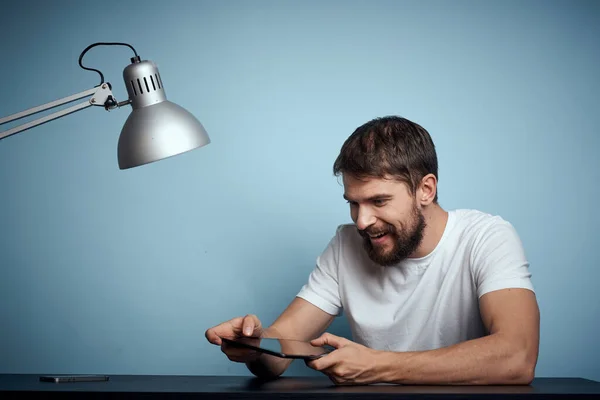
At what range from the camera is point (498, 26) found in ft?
8.89

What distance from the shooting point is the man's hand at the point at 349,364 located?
58.2 inches

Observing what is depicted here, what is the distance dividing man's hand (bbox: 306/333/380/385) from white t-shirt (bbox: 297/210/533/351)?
455 mm

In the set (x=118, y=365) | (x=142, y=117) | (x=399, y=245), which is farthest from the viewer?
(x=118, y=365)

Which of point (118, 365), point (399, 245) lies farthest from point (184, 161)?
point (399, 245)

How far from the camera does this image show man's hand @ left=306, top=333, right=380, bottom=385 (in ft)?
4.85

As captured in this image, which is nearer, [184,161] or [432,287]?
[432,287]

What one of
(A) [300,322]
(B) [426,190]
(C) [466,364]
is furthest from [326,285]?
(C) [466,364]

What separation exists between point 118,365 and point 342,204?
3.34 feet

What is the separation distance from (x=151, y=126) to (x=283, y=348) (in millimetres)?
564

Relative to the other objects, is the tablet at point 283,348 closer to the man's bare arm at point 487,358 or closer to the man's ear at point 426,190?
the man's bare arm at point 487,358

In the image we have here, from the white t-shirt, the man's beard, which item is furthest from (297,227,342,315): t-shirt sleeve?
the man's beard

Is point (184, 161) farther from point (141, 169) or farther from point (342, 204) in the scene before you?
point (342, 204)

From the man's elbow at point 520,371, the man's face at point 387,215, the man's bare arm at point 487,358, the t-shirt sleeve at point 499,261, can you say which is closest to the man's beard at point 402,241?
the man's face at point 387,215

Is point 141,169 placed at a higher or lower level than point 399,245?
higher
